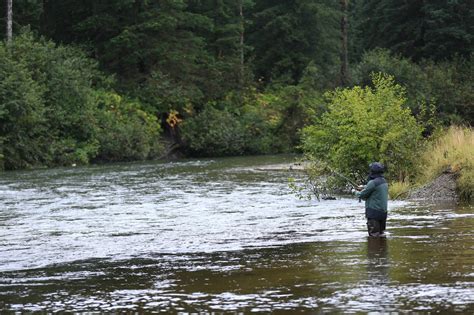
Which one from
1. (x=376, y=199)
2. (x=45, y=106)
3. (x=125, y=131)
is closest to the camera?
(x=376, y=199)

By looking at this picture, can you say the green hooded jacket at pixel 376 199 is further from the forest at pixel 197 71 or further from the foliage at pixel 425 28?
the foliage at pixel 425 28

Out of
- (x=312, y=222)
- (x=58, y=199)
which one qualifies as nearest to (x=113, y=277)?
(x=312, y=222)

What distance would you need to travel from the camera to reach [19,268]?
45.9 feet

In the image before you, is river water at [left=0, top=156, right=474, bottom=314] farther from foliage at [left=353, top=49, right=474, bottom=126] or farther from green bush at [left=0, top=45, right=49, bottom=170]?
foliage at [left=353, top=49, right=474, bottom=126]

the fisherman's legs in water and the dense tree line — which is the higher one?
the dense tree line

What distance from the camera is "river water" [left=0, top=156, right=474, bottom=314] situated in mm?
11000

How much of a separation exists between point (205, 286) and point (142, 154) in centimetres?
3650

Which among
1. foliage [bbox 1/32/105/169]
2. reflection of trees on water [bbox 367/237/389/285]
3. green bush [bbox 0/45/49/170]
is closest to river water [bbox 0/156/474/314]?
reflection of trees on water [bbox 367/237/389/285]

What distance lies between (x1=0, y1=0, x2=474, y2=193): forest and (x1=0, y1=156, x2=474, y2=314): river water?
17524mm

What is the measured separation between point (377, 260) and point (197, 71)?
148ft

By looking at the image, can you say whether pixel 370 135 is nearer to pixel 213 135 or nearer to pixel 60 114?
pixel 60 114

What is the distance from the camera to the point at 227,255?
14734 millimetres

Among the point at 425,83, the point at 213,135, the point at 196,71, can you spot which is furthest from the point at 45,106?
the point at 425,83

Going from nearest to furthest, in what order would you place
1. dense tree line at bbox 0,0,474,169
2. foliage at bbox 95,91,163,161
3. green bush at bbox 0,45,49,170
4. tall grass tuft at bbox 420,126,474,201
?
1. tall grass tuft at bbox 420,126,474,201
2. green bush at bbox 0,45,49,170
3. dense tree line at bbox 0,0,474,169
4. foliage at bbox 95,91,163,161
